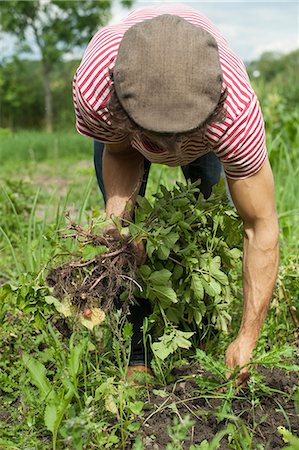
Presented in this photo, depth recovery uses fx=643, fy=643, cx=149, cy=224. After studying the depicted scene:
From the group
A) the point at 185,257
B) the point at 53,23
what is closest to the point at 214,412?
the point at 185,257

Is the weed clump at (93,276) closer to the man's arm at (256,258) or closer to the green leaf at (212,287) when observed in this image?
the green leaf at (212,287)

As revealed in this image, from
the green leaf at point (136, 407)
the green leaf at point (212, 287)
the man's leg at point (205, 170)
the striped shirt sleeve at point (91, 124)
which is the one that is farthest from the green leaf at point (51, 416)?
the man's leg at point (205, 170)

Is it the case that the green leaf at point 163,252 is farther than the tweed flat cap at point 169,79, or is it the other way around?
the green leaf at point 163,252

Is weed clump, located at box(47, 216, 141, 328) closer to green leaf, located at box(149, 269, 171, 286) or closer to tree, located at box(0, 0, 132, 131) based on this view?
green leaf, located at box(149, 269, 171, 286)

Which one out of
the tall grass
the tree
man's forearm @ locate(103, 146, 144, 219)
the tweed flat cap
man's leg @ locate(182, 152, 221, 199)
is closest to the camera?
the tweed flat cap

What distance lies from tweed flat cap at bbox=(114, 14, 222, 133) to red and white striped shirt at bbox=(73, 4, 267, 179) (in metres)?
0.13

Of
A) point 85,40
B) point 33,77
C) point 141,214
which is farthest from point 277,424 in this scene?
point 33,77

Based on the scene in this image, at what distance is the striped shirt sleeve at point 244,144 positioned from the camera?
5.84ft

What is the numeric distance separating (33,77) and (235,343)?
30252mm

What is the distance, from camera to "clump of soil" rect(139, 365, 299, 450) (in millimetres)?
1890

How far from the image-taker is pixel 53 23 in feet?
80.9

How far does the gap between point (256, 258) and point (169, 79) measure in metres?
0.69

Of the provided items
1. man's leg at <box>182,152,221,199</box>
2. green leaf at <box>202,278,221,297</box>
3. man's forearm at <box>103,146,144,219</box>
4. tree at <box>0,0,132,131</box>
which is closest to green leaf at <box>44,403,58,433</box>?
green leaf at <box>202,278,221,297</box>

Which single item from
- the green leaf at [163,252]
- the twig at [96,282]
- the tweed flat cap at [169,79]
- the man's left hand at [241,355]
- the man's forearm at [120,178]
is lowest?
the man's left hand at [241,355]
